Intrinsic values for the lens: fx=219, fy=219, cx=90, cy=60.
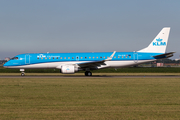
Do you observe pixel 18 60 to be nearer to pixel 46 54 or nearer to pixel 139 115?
pixel 46 54

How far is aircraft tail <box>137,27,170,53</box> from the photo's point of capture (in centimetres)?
3313

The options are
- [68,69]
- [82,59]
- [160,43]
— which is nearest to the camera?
[68,69]

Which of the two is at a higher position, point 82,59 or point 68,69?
point 82,59

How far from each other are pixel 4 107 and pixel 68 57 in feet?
74.8

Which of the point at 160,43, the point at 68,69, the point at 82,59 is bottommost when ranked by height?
the point at 68,69

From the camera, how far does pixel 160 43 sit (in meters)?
33.3

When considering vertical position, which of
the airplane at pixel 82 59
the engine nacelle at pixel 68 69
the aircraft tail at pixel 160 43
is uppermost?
the aircraft tail at pixel 160 43

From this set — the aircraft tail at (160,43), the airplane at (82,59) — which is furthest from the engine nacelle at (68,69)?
the aircraft tail at (160,43)

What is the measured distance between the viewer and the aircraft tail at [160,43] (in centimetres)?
3313

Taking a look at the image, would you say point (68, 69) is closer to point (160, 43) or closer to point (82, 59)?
point (82, 59)

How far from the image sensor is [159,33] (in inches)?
1315

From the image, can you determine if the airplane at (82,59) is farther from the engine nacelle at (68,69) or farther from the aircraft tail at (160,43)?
the engine nacelle at (68,69)

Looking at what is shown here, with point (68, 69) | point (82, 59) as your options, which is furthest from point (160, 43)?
point (68, 69)

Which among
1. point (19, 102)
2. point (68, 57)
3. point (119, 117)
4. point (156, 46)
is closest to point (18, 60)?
point (68, 57)
